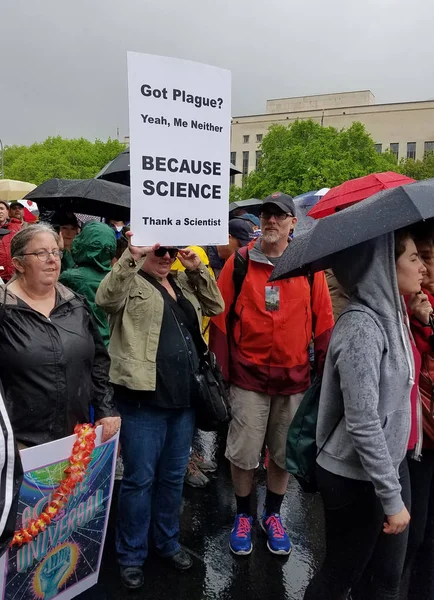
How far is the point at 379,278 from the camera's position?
212 centimetres

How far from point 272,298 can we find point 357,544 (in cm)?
141

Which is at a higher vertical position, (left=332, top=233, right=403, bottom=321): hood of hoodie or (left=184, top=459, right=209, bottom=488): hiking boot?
(left=332, top=233, right=403, bottom=321): hood of hoodie

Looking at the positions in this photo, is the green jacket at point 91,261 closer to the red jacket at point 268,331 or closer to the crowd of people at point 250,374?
the crowd of people at point 250,374

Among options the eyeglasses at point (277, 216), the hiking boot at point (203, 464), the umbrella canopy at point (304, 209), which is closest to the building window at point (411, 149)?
the umbrella canopy at point (304, 209)

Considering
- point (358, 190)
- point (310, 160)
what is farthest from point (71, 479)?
point (310, 160)

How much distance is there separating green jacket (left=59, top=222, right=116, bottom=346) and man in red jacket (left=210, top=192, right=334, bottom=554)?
95 cm

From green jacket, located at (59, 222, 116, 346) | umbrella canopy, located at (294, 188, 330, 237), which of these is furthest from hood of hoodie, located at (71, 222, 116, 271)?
umbrella canopy, located at (294, 188, 330, 237)

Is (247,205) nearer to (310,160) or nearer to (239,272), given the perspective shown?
(239,272)

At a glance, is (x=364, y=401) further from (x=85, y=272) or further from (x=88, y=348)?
(x=85, y=272)

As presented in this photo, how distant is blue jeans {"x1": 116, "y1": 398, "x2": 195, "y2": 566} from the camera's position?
2.79 m

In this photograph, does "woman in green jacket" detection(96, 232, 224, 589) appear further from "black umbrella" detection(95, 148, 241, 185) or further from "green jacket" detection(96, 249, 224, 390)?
"black umbrella" detection(95, 148, 241, 185)

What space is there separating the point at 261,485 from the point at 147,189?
2.76 meters

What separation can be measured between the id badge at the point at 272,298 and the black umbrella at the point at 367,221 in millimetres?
856

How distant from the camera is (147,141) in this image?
2.43m
